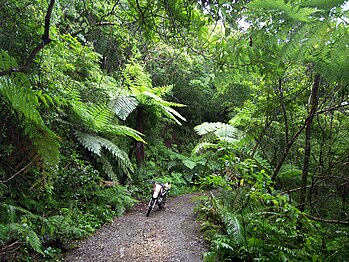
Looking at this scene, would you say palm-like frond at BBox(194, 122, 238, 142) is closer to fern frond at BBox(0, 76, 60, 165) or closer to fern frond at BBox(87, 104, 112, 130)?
fern frond at BBox(87, 104, 112, 130)

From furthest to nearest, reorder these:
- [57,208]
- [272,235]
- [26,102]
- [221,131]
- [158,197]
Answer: [221,131]
[158,197]
[57,208]
[272,235]
[26,102]

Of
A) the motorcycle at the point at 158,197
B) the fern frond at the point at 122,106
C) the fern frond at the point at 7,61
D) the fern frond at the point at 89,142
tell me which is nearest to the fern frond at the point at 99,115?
the fern frond at the point at 89,142

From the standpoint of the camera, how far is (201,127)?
8.09m

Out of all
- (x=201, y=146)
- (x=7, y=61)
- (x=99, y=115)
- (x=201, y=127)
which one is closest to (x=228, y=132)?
(x=201, y=146)

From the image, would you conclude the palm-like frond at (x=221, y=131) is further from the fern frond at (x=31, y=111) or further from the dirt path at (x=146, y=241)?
the fern frond at (x=31, y=111)

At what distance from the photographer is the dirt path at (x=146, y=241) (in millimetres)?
3529

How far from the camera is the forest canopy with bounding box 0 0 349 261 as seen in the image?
61.4 inches

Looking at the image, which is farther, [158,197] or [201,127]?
[201,127]

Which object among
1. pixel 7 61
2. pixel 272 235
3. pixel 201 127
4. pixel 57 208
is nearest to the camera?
pixel 7 61

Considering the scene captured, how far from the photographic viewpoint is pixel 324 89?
367cm

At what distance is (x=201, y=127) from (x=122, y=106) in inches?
108

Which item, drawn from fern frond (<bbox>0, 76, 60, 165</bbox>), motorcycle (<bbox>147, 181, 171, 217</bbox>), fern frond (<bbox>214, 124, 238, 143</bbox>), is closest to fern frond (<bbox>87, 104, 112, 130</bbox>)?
motorcycle (<bbox>147, 181, 171, 217</bbox>)

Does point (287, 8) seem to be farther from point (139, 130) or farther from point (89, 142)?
point (139, 130)

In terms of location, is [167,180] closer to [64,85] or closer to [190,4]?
[64,85]
